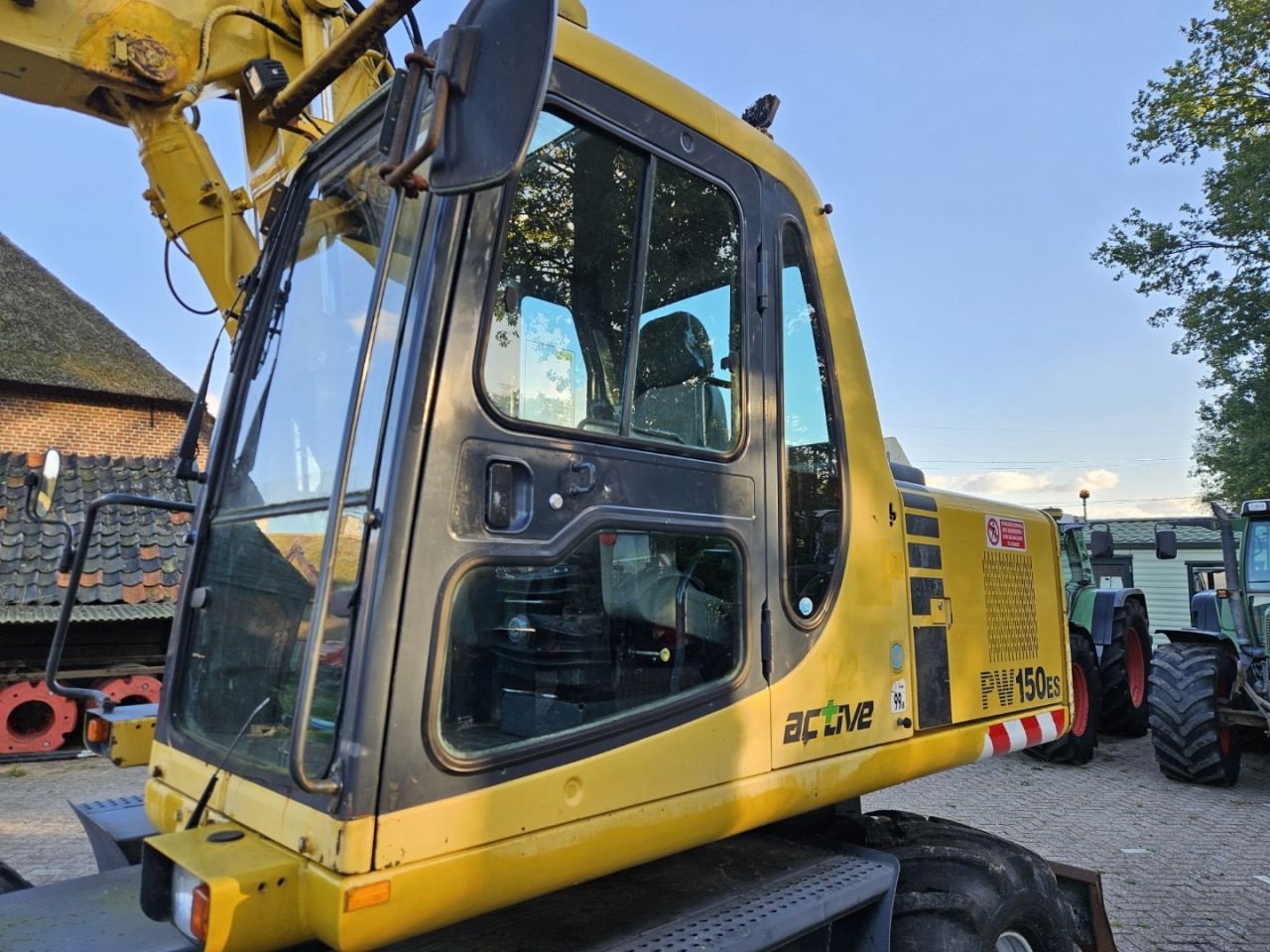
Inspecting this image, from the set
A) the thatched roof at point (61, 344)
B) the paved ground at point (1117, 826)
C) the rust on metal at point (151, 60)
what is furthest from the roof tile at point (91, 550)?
the thatched roof at point (61, 344)

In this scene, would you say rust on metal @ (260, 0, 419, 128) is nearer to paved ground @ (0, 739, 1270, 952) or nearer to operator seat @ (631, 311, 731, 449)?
operator seat @ (631, 311, 731, 449)

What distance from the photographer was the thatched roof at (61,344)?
19469 millimetres

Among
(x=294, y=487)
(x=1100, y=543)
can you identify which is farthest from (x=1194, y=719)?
Result: (x=294, y=487)

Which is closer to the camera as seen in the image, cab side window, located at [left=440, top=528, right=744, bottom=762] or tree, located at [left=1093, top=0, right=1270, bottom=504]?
cab side window, located at [left=440, top=528, right=744, bottom=762]

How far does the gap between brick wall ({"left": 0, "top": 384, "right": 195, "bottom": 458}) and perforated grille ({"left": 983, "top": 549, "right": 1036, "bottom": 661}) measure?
62.3ft

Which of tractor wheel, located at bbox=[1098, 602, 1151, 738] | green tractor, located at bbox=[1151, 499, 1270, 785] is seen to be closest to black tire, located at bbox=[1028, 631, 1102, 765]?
tractor wheel, located at bbox=[1098, 602, 1151, 738]

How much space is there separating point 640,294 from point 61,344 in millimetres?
22541

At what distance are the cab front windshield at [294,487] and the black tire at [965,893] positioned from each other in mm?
1825

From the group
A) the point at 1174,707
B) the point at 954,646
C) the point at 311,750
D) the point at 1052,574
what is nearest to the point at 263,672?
the point at 311,750

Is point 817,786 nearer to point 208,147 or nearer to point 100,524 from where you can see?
point 208,147

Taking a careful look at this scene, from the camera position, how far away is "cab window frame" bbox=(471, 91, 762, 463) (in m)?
1.92

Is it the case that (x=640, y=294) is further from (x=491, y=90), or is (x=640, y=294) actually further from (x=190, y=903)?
(x=190, y=903)

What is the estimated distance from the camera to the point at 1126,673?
9.59 m

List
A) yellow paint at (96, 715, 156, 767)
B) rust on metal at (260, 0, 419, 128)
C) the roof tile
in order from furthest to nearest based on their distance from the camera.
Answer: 1. the roof tile
2. yellow paint at (96, 715, 156, 767)
3. rust on metal at (260, 0, 419, 128)
